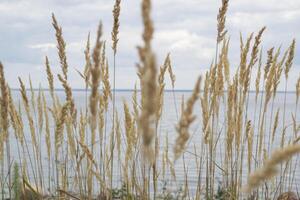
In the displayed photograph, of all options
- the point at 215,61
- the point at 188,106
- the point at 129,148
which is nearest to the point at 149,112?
the point at 188,106

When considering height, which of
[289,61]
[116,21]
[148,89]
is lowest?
[148,89]

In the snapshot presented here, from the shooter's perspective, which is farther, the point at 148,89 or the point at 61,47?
the point at 61,47

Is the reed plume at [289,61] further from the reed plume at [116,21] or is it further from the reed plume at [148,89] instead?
the reed plume at [148,89]

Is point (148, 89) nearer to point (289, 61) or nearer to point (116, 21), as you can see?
point (116, 21)

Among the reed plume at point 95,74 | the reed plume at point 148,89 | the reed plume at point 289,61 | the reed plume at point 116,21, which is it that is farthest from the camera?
the reed plume at point 289,61

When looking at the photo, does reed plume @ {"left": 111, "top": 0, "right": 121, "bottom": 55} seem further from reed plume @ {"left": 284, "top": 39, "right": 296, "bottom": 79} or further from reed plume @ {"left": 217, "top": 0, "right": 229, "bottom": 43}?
reed plume @ {"left": 284, "top": 39, "right": 296, "bottom": 79}

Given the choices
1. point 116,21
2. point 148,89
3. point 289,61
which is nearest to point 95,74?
point 148,89

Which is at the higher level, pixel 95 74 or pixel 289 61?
pixel 289 61

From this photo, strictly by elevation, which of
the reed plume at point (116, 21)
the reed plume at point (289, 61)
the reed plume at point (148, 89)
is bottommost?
the reed plume at point (148, 89)

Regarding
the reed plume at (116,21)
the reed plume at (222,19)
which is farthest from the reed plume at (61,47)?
the reed plume at (222,19)

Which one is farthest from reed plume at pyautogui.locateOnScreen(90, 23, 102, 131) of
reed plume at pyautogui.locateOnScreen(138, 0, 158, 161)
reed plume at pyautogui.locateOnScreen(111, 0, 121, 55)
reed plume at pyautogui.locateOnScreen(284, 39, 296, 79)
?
reed plume at pyautogui.locateOnScreen(284, 39, 296, 79)

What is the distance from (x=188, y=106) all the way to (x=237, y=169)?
90.5 inches

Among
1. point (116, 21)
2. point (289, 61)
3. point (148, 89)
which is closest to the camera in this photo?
point (148, 89)

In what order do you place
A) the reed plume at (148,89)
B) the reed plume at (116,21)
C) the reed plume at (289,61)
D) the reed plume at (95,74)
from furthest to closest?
the reed plume at (289,61) < the reed plume at (116,21) < the reed plume at (95,74) < the reed plume at (148,89)
